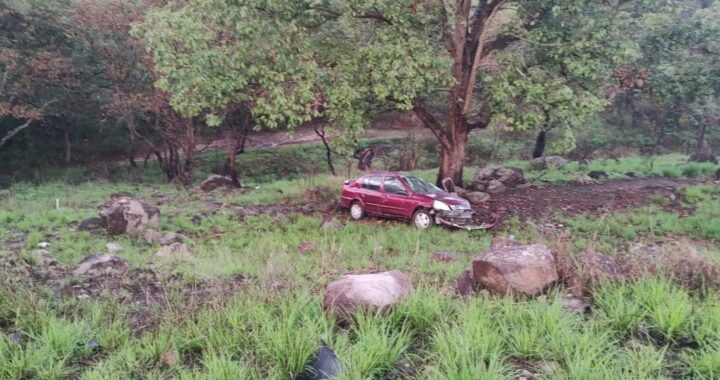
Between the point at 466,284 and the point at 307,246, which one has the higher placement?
the point at 466,284

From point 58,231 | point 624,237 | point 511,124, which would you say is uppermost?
point 511,124

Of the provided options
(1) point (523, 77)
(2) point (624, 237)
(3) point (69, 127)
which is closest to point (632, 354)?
(2) point (624, 237)

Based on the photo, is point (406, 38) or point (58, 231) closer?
point (58, 231)

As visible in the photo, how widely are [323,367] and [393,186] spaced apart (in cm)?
1050

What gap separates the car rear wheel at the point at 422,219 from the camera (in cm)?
1357

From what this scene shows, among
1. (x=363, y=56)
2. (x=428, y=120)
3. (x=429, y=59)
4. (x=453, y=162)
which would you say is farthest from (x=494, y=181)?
(x=363, y=56)

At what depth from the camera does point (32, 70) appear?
72.4 ft

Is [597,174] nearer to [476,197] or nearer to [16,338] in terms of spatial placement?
[476,197]

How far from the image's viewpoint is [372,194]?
48.0 ft

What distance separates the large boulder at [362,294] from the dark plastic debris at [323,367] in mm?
699

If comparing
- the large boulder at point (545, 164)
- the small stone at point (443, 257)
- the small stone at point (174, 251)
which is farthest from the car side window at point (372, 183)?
the large boulder at point (545, 164)

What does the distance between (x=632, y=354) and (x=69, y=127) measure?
103 feet

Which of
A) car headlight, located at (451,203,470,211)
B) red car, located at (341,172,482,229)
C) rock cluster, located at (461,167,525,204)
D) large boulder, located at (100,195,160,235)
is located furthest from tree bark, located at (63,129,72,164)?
car headlight, located at (451,203,470,211)

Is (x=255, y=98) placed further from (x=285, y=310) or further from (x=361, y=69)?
(x=285, y=310)
